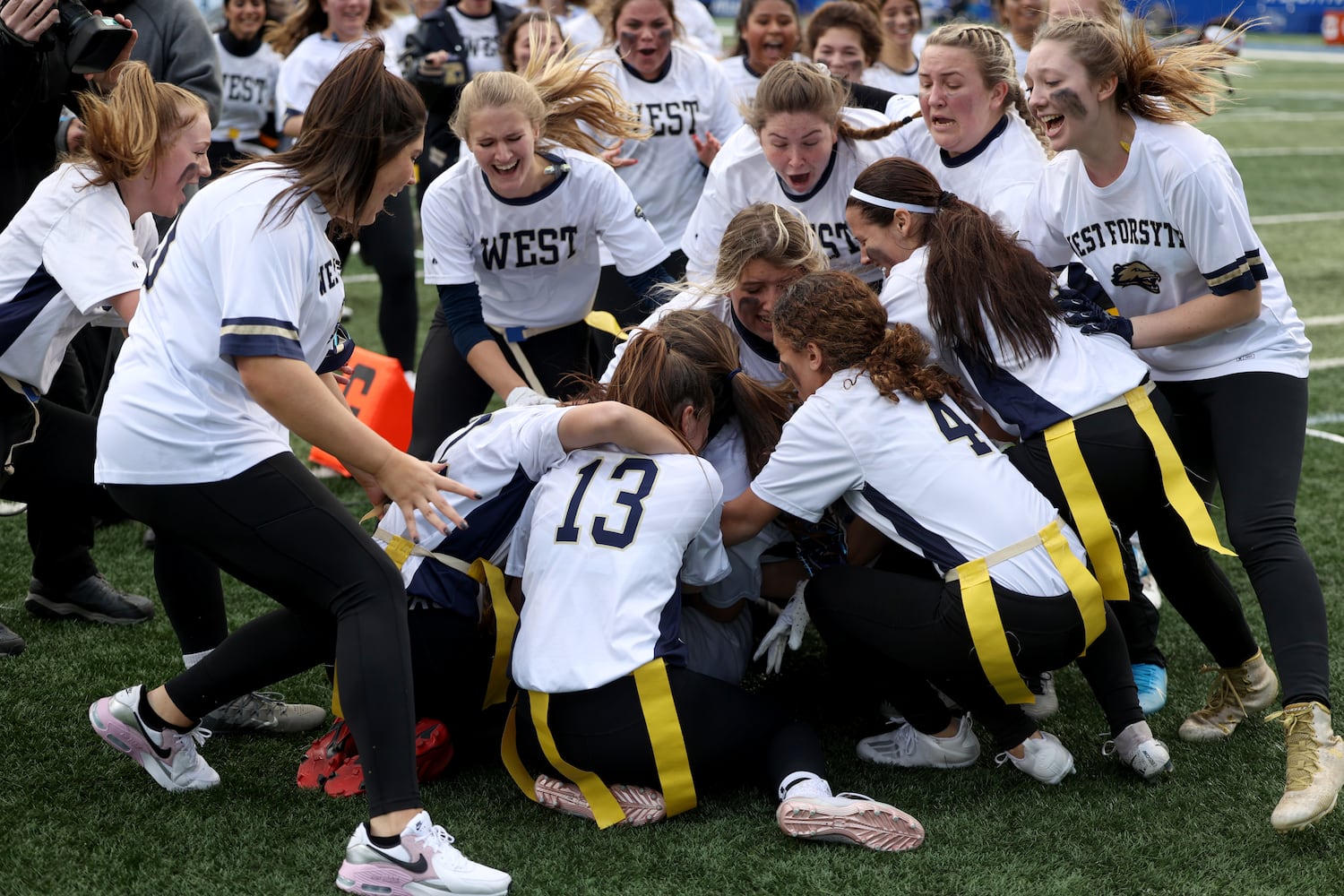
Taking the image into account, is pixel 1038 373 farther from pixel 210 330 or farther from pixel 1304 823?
pixel 210 330

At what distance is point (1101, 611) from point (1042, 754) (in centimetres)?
38

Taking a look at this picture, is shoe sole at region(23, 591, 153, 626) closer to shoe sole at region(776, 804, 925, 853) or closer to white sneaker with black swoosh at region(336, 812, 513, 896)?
white sneaker with black swoosh at region(336, 812, 513, 896)

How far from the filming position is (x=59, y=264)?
3320 millimetres

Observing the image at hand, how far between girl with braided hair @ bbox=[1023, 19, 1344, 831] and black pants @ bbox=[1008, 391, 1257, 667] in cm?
13

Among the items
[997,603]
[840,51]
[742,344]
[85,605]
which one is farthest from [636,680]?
[840,51]

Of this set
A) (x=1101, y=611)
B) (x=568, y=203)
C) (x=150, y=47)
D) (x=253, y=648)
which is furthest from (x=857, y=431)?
(x=150, y=47)

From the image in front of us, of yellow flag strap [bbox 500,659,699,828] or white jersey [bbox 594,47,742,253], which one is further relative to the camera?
white jersey [bbox 594,47,742,253]

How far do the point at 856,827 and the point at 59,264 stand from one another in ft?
7.70

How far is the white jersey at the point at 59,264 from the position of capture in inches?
131

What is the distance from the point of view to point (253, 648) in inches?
117

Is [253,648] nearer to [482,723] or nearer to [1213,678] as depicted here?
[482,723]

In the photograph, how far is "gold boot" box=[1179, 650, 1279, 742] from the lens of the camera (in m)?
3.51

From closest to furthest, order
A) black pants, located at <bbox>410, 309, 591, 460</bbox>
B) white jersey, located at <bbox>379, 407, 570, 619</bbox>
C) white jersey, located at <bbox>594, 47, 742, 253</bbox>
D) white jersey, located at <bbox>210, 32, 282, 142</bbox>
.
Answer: white jersey, located at <bbox>379, 407, 570, 619</bbox> → black pants, located at <bbox>410, 309, 591, 460</bbox> → white jersey, located at <bbox>594, 47, 742, 253</bbox> → white jersey, located at <bbox>210, 32, 282, 142</bbox>

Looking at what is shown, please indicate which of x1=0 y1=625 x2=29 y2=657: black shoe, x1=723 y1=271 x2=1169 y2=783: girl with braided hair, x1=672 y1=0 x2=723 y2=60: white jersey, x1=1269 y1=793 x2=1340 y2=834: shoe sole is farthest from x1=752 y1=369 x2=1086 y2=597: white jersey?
x1=672 y1=0 x2=723 y2=60: white jersey
